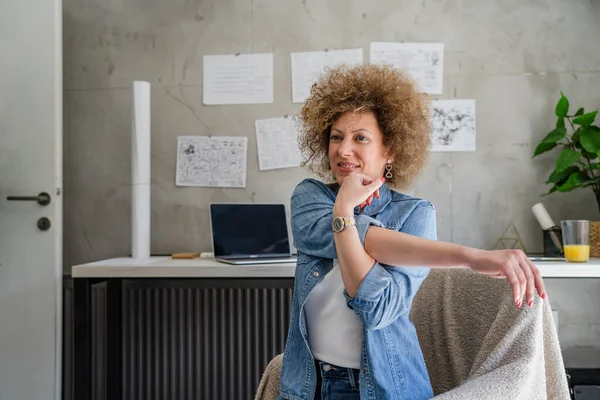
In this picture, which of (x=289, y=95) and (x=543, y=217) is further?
(x=289, y=95)

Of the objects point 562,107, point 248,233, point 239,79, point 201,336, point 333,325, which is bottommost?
point 201,336

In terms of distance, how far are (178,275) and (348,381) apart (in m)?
1.00

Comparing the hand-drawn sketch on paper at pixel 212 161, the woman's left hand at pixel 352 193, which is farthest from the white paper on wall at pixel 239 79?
the woman's left hand at pixel 352 193

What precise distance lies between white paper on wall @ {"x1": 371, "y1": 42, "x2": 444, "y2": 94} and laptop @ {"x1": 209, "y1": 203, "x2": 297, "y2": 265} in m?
0.85

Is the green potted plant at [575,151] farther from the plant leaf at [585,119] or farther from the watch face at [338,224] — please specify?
the watch face at [338,224]

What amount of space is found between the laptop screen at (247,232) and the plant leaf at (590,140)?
4.01 ft

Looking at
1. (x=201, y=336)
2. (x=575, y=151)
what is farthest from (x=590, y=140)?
(x=201, y=336)

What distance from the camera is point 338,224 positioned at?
0.99 m

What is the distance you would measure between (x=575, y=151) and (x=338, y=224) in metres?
1.62

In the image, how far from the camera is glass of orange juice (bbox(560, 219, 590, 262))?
1.96 metres

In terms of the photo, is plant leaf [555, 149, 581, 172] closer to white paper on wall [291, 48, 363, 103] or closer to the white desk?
the white desk

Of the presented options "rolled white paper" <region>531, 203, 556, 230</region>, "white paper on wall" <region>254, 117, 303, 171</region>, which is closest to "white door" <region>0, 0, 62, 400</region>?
"white paper on wall" <region>254, 117, 303, 171</region>

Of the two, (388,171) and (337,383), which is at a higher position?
(388,171)

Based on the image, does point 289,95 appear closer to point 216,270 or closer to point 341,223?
point 216,270
